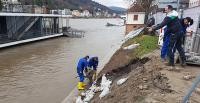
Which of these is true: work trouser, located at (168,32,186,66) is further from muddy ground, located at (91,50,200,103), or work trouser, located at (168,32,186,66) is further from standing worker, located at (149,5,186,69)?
muddy ground, located at (91,50,200,103)

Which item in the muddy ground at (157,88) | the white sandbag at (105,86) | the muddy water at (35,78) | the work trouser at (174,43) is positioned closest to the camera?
the muddy ground at (157,88)

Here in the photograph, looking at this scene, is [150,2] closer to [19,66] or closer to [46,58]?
[46,58]

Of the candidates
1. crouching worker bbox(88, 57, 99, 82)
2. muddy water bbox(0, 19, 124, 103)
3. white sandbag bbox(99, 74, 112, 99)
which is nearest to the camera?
white sandbag bbox(99, 74, 112, 99)

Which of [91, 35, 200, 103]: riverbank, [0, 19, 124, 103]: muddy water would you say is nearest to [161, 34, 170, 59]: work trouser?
[91, 35, 200, 103]: riverbank

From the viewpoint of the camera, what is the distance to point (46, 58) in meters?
22.4

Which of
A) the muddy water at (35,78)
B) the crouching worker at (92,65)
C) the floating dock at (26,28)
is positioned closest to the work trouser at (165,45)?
the crouching worker at (92,65)

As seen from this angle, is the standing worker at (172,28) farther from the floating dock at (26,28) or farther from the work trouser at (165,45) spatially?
the floating dock at (26,28)

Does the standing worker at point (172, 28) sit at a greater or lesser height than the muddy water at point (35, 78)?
greater

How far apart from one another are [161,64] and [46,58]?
14.8 m

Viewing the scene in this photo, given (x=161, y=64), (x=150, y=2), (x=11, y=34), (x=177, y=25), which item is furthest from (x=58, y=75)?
(x=150, y=2)

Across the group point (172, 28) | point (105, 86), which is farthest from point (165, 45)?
point (105, 86)

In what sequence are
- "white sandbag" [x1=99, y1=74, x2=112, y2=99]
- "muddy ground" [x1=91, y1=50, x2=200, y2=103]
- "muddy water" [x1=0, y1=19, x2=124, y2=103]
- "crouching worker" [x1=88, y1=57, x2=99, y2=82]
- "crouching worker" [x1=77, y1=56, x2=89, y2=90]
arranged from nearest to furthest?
1. "muddy ground" [x1=91, y1=50, x2=200, y2=103]
2. "white sandbag" [x1=99, y1=74, x2=112, y2=99]
3. "crouching worker" [x1=77, y1=56, x2=89, y2=90]
4. "crouching worker" [x1=88, y1=57, x2=99, y2=82]
5. "muddy water" [x1=0, y1=19, x2=124, y2=103]

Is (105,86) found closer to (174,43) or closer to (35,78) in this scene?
(174,43)

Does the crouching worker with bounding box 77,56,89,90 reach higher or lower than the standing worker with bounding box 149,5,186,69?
lower
